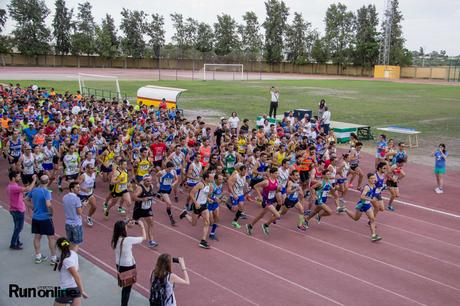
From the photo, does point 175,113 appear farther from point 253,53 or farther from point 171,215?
point 253,53

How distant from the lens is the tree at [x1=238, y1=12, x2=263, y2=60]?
319 ft

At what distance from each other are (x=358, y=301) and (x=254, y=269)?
2.04m

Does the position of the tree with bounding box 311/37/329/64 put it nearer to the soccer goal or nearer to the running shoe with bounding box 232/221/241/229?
the soccer goal

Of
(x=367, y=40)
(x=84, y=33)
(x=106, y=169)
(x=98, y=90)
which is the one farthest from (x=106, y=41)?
(x=106, y=169)

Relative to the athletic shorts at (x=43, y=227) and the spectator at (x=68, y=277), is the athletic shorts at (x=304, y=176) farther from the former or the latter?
the spectator at (x=68, y=277)

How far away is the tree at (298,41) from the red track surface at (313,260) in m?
85.7

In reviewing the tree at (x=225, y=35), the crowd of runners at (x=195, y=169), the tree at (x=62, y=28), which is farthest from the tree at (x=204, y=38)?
the crowd of runners at (x=195, y=169)

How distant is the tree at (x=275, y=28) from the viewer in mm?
95750

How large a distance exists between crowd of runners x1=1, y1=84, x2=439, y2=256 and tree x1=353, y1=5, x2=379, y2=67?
75.8 m

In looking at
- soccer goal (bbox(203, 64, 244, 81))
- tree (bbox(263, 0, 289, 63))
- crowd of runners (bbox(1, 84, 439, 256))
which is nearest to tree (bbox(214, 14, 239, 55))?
tree (bbox(263, 0, 289, 63))

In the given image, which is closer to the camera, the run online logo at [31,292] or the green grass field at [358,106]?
the run online logo at [31,292]

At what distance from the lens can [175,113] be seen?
22.6 meters

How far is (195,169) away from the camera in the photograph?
1212 cm

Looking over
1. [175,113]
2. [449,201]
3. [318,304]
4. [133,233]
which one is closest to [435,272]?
[318,304]
